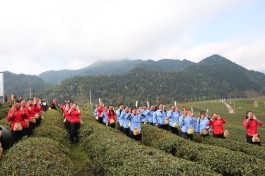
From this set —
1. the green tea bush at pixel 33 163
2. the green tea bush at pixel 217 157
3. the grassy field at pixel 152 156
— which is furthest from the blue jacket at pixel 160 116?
the green tea bush at pixel 33 163

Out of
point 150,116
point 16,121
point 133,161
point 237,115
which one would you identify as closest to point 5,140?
point 16,121

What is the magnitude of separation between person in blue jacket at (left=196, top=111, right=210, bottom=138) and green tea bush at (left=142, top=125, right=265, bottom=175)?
4.13 metres

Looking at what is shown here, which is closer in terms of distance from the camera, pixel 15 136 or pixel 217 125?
pixel 15 136

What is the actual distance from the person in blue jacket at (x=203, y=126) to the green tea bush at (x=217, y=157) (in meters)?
4.13

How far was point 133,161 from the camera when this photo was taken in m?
8.95

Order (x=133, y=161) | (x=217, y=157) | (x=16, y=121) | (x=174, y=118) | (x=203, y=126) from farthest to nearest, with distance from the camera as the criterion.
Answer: (x=174, y=118) < (x=203, y=126) < (x=16, y=121) < (x=217, y=157) < (x=133, y=161)

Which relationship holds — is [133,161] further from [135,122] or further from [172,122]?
[172,122]

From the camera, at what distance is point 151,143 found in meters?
16.3

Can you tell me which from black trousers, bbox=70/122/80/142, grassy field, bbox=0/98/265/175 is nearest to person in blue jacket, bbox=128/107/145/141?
grassy field, bbox=0/98/265/175

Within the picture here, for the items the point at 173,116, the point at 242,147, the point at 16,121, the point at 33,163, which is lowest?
the point at 242,147

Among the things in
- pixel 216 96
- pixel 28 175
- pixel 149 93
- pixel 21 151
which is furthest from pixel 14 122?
pixel 216 96

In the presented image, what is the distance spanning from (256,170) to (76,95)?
94776 mm

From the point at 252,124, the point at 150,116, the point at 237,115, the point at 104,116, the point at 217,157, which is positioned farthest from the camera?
the point at 237,115

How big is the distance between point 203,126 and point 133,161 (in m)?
9.61
